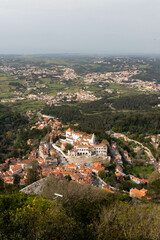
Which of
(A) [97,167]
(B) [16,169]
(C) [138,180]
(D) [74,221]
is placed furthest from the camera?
(B) [16,169]

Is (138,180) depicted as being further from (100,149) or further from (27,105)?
(27,105)

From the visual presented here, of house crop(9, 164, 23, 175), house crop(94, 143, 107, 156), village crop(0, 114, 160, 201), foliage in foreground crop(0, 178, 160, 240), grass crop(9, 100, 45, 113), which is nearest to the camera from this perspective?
foliage in foreground crop(0, 178, 160, 240)

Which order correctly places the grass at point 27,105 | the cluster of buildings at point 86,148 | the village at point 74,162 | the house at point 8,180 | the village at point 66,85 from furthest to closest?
the village at point 66,85, the grass at point 27,105, the cluster of buildings at point 86,148, the house at point 8,180, the village at point 74,162

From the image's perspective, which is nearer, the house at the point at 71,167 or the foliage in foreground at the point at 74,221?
the foliage in foreground at the point at 74,221

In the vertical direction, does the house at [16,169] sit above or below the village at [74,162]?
below

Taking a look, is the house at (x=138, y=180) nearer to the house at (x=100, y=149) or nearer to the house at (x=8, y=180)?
the house at (x=100, y=149)

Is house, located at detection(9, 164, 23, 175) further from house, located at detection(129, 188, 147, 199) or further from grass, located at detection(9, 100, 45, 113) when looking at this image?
grass, located at detection(9, 100, 45, 113)

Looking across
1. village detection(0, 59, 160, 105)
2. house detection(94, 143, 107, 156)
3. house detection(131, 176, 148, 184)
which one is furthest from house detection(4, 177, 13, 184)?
village detection(0, 59, 160, 105)

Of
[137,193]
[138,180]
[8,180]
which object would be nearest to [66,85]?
[8,180]

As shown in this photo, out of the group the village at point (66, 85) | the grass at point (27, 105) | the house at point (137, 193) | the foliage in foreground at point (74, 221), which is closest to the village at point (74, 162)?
the house at point (137, 193)

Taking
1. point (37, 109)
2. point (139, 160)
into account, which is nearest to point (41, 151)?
point (139, 160)
